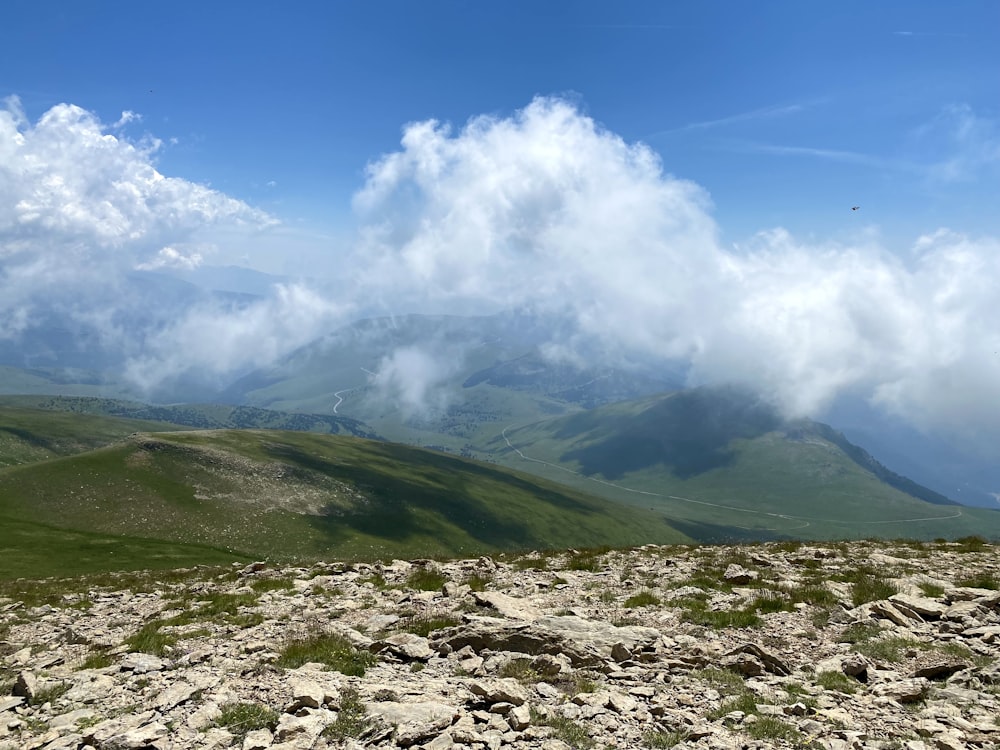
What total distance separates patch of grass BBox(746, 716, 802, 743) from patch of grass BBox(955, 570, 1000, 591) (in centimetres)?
1498

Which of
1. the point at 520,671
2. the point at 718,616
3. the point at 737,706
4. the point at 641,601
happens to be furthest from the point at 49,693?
the point at 718,616

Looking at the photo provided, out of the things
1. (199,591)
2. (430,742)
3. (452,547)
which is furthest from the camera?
(452,547)

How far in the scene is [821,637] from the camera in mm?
16016

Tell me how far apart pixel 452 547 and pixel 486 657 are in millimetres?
163652

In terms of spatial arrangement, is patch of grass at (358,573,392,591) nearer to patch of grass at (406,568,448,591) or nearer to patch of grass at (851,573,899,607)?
patch of grass at (406,568,448,591)

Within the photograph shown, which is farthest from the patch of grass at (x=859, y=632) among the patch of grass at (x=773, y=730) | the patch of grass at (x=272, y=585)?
the patch of grass at (x=272, y=585)

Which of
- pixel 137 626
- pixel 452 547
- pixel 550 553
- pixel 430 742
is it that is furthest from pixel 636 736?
pixel 452 547

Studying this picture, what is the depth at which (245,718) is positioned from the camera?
1141 centimetres

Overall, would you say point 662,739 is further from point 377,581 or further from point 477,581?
point 377,581

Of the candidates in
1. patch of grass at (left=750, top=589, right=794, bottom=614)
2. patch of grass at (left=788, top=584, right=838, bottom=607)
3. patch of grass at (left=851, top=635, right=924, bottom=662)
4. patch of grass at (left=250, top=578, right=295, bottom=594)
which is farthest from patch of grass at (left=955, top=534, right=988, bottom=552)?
patch of grass at (left=250, top=578, right=295, bottom=594)

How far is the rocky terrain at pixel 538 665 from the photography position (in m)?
10.8

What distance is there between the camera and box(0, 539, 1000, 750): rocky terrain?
1083 centimetres

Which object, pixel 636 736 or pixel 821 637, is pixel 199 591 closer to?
pixel 636 736

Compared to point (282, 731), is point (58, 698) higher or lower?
lower
